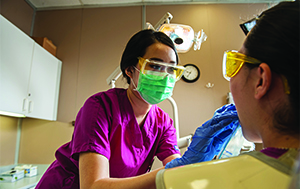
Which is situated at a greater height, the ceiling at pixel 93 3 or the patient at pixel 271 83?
the ceiling at pixel 93 3

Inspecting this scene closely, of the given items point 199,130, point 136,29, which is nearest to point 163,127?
point 199,130

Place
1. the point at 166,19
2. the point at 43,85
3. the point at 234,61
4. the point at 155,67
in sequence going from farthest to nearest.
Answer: the point at 43,85 < the point at 166,19 < the point at 155,67 < the point at 234,61

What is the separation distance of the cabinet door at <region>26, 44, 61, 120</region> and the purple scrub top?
5.56 feet

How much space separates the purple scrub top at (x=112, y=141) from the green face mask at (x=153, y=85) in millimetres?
103

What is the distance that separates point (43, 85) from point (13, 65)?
56cm

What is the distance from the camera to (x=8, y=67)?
208cm

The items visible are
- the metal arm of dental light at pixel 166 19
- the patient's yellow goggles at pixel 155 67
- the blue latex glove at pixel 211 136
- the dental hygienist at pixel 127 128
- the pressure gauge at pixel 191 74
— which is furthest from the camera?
the pressure gauge at pixel 191 74

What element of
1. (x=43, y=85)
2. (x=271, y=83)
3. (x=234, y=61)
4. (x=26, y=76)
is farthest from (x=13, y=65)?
(x=271, y=83)

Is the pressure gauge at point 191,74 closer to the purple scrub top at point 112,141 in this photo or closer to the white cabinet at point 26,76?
the purple scrub top at point 112,141

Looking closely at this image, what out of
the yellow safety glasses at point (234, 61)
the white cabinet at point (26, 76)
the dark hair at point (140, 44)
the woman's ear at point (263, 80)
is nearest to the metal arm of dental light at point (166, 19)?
the dark hair at point (140, 44)

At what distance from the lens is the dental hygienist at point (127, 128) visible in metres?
0.84

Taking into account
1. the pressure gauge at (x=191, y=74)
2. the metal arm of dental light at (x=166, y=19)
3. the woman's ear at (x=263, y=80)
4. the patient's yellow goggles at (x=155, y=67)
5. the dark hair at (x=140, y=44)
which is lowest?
the woman's ear at (x=263, y=80)

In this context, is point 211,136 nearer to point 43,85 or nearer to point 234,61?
point 234,61

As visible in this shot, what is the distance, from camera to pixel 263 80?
1.73ft
